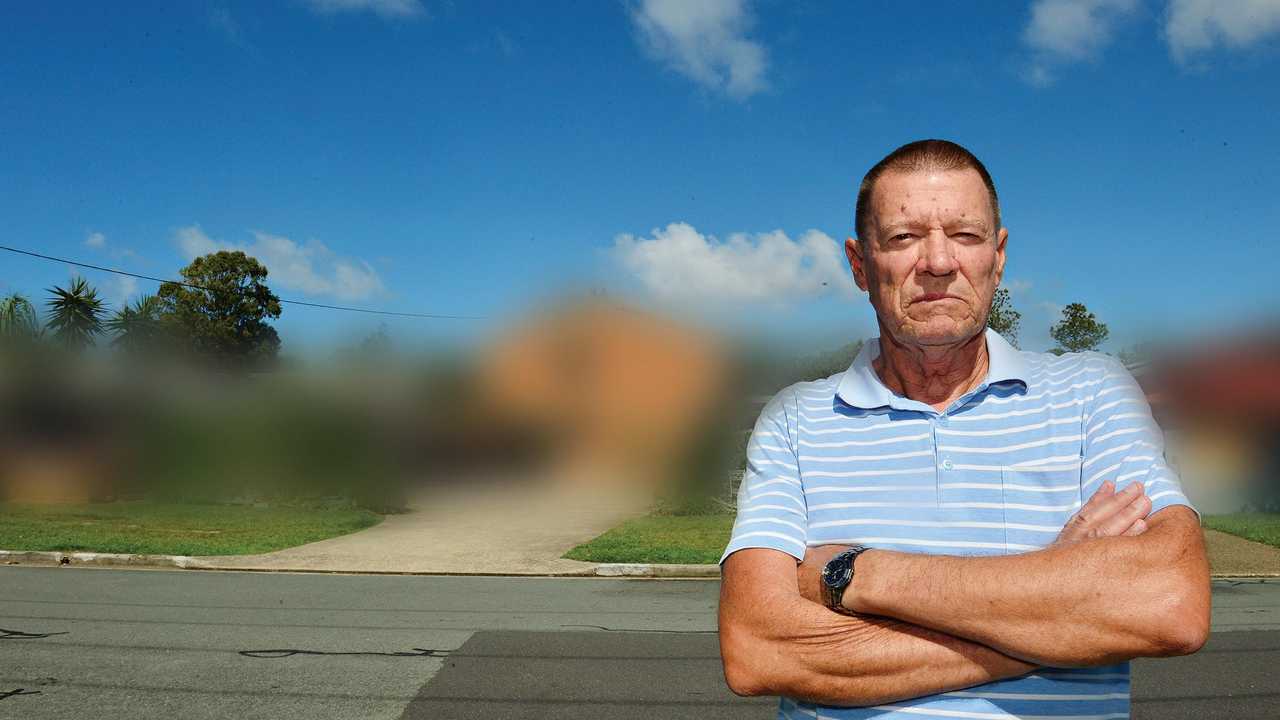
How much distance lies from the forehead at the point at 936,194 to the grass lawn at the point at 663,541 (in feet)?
28.6

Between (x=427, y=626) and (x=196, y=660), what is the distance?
162cm

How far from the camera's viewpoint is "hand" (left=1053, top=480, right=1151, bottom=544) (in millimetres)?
1615

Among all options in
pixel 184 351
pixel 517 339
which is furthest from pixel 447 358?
pixel 184 351

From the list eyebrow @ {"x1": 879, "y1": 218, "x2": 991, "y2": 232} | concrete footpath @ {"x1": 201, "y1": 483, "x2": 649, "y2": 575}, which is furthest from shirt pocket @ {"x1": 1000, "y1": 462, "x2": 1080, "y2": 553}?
concrete footpath @ {"x1": 201, "y1": 483, "x2": 649, "y2": 575}

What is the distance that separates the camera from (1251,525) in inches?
488

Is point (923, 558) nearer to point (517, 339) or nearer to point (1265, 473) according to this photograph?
point (517, 339)

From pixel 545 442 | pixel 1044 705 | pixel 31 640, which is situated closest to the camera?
pixel 1044 705

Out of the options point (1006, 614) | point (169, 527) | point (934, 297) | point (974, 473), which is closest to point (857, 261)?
point (934, 297)

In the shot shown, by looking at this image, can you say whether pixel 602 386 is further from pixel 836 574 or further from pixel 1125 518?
pixel 1125 518

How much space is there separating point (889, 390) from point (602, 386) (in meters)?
Answer: 6.93

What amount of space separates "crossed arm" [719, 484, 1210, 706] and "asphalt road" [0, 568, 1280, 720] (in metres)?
3.40

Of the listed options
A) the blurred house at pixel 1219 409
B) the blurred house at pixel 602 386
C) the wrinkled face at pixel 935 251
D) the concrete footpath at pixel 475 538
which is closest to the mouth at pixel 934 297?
the wrinkled face at pixel 935 251

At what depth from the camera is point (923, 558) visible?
5.43ft

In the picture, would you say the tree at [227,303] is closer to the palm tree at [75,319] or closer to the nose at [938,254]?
the palm tree at [75,319]
